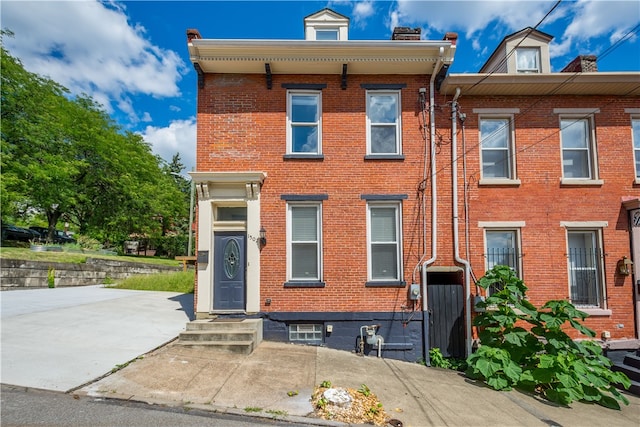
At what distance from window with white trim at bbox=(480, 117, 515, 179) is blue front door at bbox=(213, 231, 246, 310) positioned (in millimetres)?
6438

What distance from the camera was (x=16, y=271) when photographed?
12.5 meters

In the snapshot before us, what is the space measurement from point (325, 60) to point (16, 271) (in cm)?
1310

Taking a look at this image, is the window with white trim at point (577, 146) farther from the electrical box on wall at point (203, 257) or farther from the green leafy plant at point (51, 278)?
the green leafy plant at point (51, 278)

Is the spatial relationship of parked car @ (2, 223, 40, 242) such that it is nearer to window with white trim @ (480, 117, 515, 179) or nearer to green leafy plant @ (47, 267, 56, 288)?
green leafy plant @ (47, 267, 56, 288)

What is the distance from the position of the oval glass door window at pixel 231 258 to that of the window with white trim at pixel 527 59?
912cm

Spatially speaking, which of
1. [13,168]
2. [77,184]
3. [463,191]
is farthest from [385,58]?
[77,184]

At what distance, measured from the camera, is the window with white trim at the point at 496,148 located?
8.88 metres

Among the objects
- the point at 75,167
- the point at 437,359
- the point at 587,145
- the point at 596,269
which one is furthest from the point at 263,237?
the point at 75,167

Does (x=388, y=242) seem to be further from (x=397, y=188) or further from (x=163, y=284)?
(x=163, y=284)

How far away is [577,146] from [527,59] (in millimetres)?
2893

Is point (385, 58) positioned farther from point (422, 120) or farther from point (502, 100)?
point (502, 100)

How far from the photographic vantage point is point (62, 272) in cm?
1436

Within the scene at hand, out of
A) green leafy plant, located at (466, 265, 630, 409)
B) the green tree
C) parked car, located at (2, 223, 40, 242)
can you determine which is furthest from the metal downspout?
parked car, located at (2, 223, 40, 242)

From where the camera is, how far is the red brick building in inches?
322
